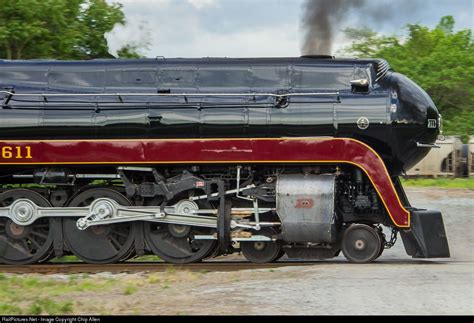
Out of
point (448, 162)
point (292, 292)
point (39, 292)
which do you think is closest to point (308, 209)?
point (292, 292)

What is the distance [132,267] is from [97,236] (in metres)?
0.84

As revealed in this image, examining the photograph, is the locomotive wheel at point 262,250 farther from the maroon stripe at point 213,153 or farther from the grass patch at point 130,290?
the grass patch at point 130,290

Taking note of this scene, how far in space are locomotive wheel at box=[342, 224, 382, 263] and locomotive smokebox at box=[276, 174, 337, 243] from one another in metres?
0.43

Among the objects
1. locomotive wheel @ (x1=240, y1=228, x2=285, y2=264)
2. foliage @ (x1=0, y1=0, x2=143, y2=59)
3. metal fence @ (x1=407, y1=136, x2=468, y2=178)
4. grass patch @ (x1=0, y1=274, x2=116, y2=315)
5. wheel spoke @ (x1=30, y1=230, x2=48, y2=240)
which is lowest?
grass patch @ (x1=0, y1=274, x2=116, y2=315)

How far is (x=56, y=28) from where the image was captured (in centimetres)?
2081

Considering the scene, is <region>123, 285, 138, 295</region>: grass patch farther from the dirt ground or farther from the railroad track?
the railroad track

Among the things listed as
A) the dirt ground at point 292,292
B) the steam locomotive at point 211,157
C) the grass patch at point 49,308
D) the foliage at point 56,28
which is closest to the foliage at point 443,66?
the foliage at point 56,28

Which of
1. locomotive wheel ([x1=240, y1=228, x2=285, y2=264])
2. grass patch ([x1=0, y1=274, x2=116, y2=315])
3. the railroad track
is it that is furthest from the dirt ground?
locomotive wheel ([x1=240, y1=228, x2=285, y2=264])

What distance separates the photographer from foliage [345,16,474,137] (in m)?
39.6

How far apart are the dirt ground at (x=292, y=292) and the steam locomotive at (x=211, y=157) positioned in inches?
43.6

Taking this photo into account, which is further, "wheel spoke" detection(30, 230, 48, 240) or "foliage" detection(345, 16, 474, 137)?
"foliage" detection(345, 16, 474, 137)

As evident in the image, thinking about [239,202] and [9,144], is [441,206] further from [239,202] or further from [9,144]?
[9,144]

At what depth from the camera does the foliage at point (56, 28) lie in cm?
1988

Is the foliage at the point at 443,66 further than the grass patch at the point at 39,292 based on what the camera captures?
Yes
